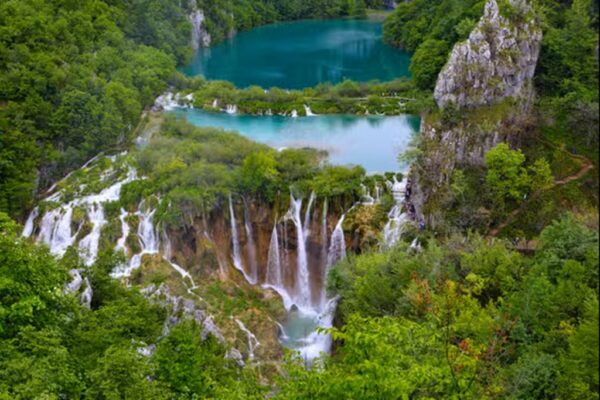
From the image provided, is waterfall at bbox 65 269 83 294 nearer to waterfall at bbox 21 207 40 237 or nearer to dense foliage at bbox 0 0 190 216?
waterfall at bbox 21 207 40 237

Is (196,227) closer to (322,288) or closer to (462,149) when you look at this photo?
(322,288)

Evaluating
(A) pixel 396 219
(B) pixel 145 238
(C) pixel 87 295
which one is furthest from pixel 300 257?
(C) pixel 87 295

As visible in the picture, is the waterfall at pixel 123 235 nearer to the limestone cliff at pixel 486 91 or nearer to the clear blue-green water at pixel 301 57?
the limestone cliff at pixel 486 91

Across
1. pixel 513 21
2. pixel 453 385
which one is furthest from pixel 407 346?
pixel 513 21

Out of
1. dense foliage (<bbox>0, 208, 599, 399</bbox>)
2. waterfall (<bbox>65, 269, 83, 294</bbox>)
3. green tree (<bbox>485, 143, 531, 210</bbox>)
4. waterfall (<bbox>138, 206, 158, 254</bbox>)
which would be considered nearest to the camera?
dense foliage (<bbox>0, 208, 599, 399</bbox>)

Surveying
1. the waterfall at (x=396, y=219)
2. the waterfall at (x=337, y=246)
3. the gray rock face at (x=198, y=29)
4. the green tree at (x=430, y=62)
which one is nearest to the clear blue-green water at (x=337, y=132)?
the waterfall at (x=396, y=219)

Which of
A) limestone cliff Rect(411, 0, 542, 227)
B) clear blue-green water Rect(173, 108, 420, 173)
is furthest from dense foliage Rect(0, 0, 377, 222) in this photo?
limestone cliff Rect(411, 0, 542, 227)

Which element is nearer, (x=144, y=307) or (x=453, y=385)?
(x=453, y=385)

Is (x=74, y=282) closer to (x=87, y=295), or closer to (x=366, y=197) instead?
(x=87, y=295)
